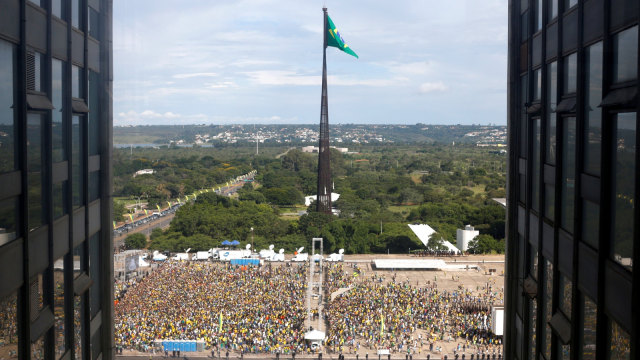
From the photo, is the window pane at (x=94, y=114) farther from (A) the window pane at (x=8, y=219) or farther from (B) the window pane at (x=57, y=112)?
(A) the window pane at (x=8, y=219)

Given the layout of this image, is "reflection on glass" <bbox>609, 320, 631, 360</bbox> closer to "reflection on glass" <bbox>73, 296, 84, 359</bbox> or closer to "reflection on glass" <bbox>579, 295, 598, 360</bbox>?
"reflection on glass" <bbox>579, 295, 598, 360</bbox>

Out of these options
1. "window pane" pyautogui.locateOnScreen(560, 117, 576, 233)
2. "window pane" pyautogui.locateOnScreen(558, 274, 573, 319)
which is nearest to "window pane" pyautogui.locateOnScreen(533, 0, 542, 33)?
"window pane" pyautogui.locateOnScreen(560, 117, 576, 233)

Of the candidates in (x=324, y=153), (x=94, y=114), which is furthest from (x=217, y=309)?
(x=324, y=153)

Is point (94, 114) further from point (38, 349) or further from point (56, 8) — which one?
point (38, 349)

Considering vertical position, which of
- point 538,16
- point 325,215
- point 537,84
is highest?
point 538,16

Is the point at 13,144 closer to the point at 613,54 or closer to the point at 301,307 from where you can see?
the point at 613,54

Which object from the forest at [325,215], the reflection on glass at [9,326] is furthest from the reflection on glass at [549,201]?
the forest at [325,215]
